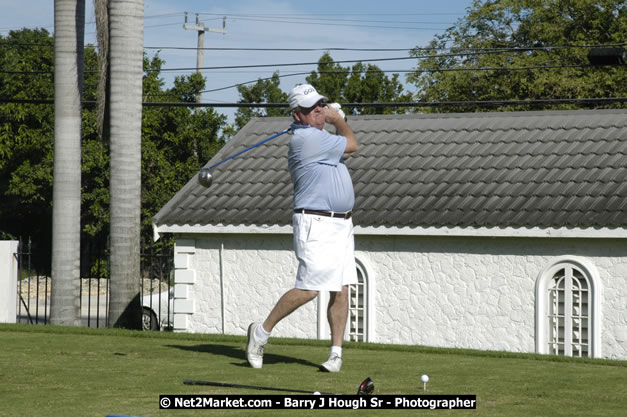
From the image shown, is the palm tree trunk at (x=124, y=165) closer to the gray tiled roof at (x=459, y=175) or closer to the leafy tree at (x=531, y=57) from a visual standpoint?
the gray tiled roof at (x=459, y=175)

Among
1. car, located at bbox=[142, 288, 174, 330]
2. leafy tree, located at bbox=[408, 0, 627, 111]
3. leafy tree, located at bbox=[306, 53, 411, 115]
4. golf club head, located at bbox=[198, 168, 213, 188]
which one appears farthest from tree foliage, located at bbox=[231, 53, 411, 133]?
golf club head, located at bbox=[198, 168, 213, 188]

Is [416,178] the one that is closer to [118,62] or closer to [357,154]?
[357,154]

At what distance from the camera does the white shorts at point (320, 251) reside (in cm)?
735

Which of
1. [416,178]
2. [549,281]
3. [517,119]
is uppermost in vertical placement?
[517,119]

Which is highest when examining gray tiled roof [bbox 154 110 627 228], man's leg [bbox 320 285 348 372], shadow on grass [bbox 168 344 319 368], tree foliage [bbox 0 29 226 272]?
tree foliage [bbox 0 29 226 272]

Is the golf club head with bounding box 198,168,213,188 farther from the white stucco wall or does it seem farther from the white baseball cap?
the white stucco wall

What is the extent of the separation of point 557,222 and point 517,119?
3704 millimetres

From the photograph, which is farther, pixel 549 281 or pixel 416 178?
pixel 416 178

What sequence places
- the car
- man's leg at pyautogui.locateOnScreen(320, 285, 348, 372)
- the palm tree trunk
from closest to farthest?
man's leg at pyautogui.locateOnScreen(320, 285, 348, 372), the palm tree trunk, the car

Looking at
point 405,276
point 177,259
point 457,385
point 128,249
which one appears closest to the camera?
point 457,385

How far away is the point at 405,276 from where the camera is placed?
16.9 metres

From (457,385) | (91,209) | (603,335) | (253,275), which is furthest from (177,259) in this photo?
(91,209)

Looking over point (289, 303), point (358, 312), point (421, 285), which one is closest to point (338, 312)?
point (289, 303)

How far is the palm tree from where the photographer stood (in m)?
16.3
